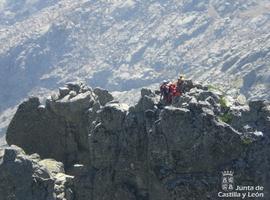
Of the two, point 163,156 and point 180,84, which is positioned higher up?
point 180,84

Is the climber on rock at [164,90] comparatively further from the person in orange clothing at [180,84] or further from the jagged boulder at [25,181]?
the jagged boulder at [25,181]

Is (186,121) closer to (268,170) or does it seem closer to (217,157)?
(217,157)

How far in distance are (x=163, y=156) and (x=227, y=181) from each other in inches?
246

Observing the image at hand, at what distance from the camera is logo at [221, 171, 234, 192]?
165 feet

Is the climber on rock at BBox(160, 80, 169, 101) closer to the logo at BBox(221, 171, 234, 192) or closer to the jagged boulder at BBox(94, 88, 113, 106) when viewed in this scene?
the logo at BBox(221, 171, 234, 192)

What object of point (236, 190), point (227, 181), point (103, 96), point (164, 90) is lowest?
point (236, 190)

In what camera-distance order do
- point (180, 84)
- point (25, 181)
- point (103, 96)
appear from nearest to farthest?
point (25, 181)
point (180, 84)
point (103, 96)

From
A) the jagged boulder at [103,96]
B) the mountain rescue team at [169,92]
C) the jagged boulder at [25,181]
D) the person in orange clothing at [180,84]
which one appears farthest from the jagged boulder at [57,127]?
the mountain rescue team at [169,92]

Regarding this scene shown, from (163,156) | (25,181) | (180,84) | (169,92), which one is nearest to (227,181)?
(163,156)

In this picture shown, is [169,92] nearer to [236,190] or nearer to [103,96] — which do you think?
[236,190]

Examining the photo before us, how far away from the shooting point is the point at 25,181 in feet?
186

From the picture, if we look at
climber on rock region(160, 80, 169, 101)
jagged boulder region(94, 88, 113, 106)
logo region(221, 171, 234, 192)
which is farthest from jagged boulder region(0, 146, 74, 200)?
jagged boulder region(94, 88, 113, 106)

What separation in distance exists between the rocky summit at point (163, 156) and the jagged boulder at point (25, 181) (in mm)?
98

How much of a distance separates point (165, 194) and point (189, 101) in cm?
924
